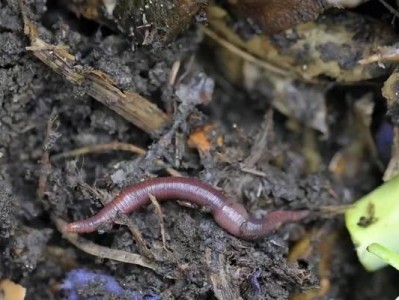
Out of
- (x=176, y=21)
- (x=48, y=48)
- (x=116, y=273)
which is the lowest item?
(x=116, y=273)

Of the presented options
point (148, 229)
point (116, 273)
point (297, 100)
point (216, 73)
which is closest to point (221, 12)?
point (216, 73)

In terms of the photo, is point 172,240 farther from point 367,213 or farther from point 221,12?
point 221,12

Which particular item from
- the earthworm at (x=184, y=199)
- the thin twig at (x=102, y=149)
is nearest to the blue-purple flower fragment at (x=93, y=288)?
the earthworm at (x=184, y=199)

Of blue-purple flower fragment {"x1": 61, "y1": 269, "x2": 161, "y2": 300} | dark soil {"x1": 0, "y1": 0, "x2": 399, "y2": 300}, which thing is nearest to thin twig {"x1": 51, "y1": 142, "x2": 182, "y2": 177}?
dark soil {"x1": 0, "y1": 0, "x2": 399, "y2": 300}

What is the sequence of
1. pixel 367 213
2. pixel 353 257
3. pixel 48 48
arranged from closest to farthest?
pixel 48 48 → pixel 367 213 → pixel 353 257

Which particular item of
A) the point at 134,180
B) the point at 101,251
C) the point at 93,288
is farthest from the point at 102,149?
the point at 93,288

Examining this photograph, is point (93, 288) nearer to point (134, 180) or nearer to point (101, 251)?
point (101, 251)

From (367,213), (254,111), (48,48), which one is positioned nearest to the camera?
(48,48)
